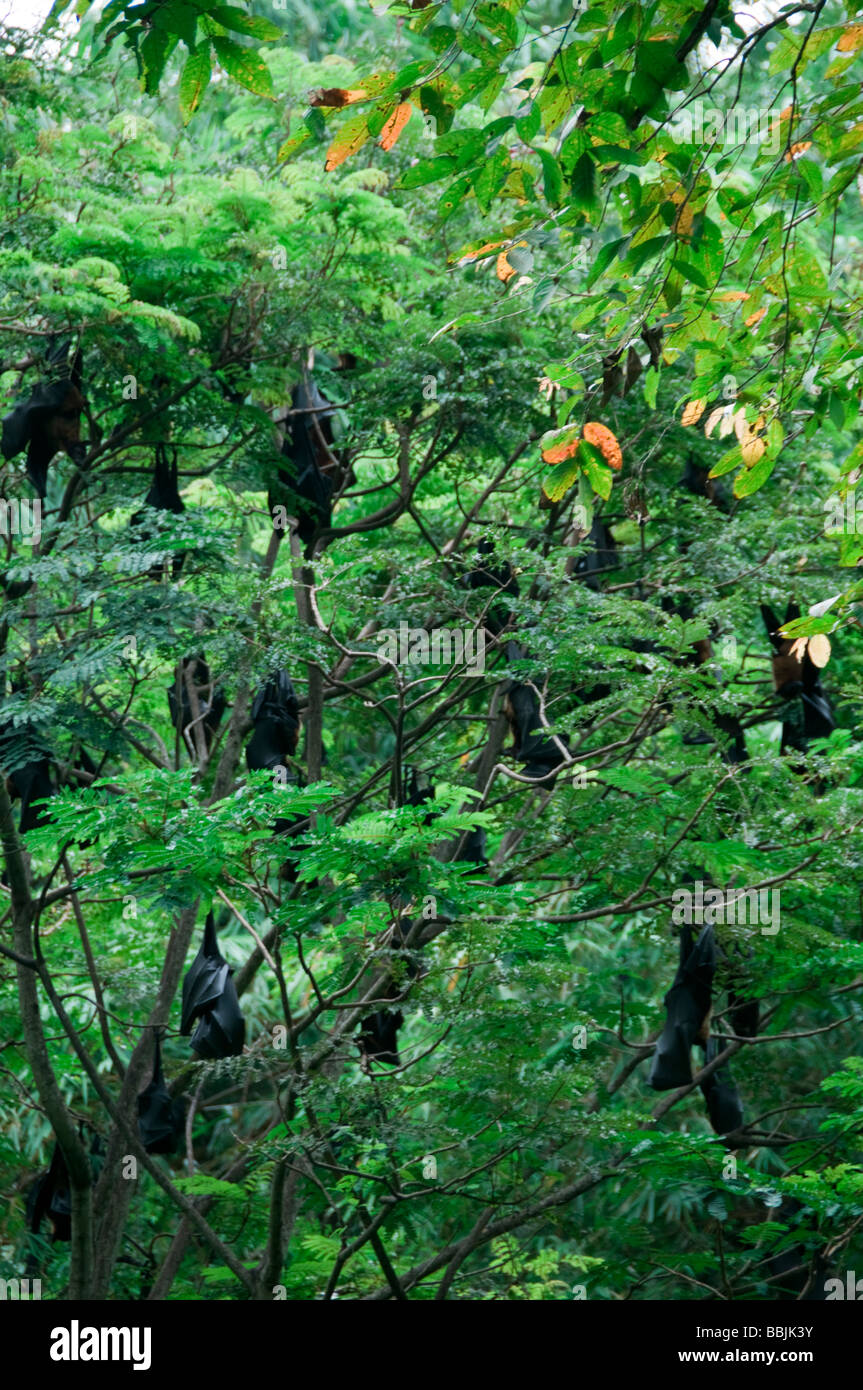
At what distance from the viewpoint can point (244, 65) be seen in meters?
2.83

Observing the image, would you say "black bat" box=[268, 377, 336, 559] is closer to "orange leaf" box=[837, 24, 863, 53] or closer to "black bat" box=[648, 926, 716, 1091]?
"black bat" box=[648, 926, 716, 1091]

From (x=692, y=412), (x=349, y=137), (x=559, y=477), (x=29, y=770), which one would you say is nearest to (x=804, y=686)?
(x=692, y=412)

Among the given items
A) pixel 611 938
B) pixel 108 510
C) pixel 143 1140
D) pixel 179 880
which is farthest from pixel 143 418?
pixel 611 938

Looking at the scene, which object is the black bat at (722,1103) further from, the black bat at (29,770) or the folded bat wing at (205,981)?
the black bat at (29,770)

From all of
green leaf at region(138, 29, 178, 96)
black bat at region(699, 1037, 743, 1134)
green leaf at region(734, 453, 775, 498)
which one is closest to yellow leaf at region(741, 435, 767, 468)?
green leaf at region(734, 453, 775, 498)

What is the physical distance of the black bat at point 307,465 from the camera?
23.6ft

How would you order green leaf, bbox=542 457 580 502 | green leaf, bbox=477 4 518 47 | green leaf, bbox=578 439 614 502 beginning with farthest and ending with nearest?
green leaf, bbox=542 457 580 502, green leaf, bbox=578 439 614 502, green leaf, bbox=477 4 518 47

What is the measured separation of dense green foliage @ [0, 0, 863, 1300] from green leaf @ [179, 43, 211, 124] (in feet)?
2.99

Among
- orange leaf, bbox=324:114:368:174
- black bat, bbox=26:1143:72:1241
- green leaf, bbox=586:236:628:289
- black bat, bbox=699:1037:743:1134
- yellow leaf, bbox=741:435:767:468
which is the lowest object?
black bat, bbox=26:1143:72:1241

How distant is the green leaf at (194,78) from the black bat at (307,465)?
4.12 meters

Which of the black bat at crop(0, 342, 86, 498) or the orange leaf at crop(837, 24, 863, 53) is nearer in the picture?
the orange leaf at crop(837, 24, 863, 53)

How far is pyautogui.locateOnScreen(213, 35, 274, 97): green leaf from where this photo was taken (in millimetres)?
2762

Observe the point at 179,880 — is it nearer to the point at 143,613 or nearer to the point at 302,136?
the point at 143,613

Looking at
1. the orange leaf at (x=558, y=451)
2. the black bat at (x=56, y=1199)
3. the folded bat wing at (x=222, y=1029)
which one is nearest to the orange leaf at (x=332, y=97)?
the orange leaf at (x=558, y=451)
